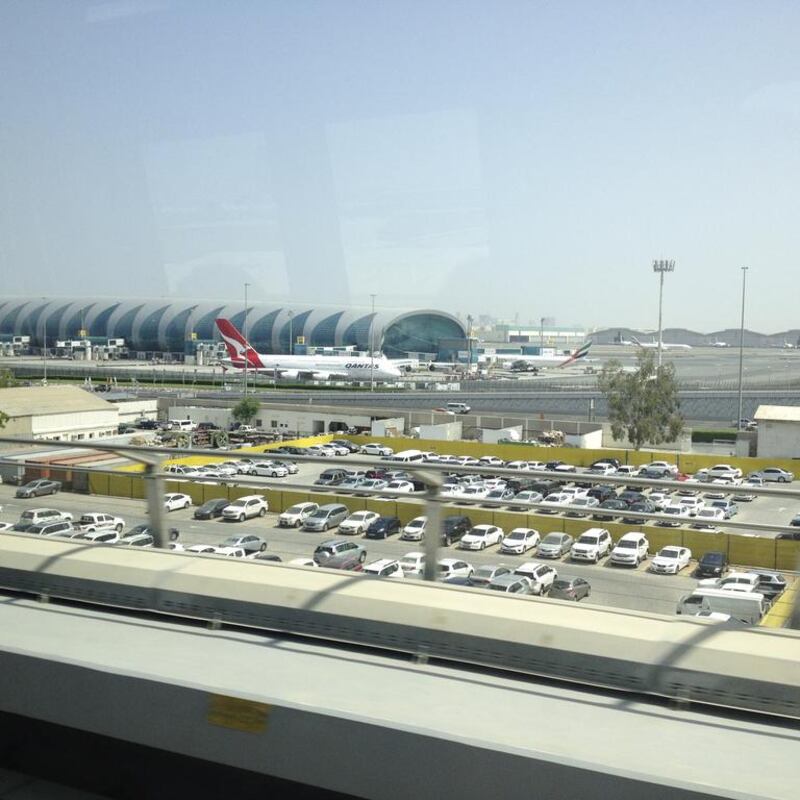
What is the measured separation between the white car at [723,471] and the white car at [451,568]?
138cm

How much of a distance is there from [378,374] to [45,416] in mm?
40771

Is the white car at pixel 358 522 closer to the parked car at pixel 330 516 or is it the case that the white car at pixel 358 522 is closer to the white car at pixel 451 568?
the parked car at pixel 330 516

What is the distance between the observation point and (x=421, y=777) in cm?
147

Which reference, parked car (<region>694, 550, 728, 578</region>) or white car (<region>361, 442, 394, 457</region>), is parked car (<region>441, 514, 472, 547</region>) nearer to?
parked car (<region>694, 550, 728, 578</region>)

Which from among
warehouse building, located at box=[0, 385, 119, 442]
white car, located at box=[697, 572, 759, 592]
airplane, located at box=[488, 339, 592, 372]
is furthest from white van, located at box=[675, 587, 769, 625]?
airplane, located at box=[488, 339, 592, 372]

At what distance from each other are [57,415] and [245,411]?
1450 millimetres

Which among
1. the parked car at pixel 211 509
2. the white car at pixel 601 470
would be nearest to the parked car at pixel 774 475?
the white car at pixel 601 470

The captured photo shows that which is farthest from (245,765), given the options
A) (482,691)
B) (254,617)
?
(254,617)

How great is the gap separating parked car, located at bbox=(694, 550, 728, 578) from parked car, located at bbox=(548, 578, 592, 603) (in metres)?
0.26

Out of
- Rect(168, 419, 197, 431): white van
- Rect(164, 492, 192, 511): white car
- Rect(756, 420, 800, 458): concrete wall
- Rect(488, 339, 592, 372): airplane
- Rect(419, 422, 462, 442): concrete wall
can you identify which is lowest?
Rect(488, 339, 592, 372): airplane

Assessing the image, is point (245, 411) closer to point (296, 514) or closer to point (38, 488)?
point (38, 488)

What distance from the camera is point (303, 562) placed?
2.50m

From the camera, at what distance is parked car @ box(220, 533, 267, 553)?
258cm

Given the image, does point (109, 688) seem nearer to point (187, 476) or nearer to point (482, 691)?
point (482, 691)
